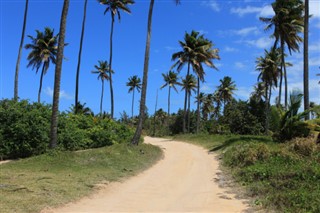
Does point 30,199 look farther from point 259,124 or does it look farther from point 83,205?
point 259,124

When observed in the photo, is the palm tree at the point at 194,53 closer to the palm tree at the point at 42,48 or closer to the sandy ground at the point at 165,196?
the palm tree at the point at 42,48

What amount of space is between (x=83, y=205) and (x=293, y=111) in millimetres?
15343

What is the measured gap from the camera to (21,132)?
18.7 m

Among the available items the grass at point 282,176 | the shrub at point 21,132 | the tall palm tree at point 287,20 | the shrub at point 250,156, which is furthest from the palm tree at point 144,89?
the tall palm tree at point 287,20

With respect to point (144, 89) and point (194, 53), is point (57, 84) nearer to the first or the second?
point (144, 89)

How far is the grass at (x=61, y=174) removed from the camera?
8.47 metres

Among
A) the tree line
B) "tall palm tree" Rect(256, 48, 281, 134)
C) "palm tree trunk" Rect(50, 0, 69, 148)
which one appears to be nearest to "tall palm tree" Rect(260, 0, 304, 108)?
the tree line

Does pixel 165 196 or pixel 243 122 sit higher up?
pixel 243 122

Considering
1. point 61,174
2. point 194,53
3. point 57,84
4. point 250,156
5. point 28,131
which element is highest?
point 194,53

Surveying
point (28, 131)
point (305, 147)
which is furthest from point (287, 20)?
point (28, 131)

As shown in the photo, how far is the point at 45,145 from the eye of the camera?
19.3 meters

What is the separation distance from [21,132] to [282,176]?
524 inches

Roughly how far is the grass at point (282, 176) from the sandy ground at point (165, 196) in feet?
2.39

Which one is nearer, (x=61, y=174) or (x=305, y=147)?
(x=61, y=174)
